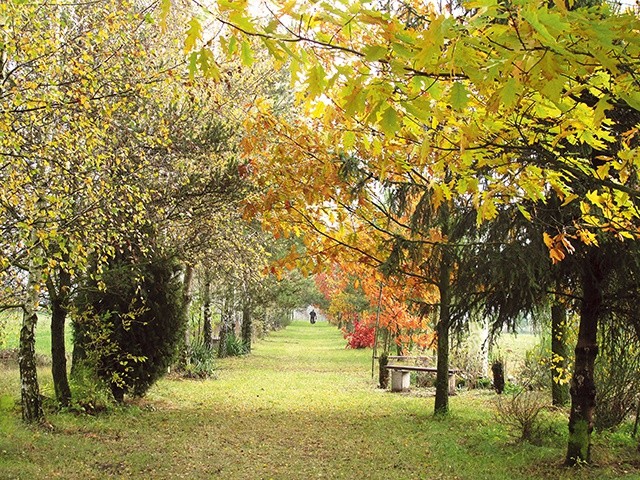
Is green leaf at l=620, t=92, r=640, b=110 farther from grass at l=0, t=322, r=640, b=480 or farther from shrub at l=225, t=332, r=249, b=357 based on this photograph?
shrub at l=225, t=332, r=249, b=357

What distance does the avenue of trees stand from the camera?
217 cm

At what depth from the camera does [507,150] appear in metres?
3.29

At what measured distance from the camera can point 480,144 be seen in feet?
10.7

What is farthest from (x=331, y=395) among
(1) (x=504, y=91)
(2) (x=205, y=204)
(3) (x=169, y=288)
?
(1) (x=504, y=91)

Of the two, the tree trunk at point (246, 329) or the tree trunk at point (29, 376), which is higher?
the tree trunk at point (29, 376)

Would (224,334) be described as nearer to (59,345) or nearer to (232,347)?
(232,347)

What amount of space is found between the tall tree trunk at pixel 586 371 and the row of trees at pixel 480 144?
0.05 ft

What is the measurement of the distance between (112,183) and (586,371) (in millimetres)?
6233

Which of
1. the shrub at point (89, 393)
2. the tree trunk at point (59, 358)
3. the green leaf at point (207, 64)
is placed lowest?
the shrub at point (89, 393)

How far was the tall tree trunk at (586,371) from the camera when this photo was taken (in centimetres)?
686

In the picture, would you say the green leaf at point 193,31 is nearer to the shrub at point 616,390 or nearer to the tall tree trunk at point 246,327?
the shrub at point 616,390

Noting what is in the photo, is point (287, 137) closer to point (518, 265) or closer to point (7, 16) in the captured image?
point (7, 16)

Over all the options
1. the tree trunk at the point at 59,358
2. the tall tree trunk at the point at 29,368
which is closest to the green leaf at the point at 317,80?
the tall tree trunk at the point at 29,368

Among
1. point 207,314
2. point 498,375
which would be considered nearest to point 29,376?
point 498,375
